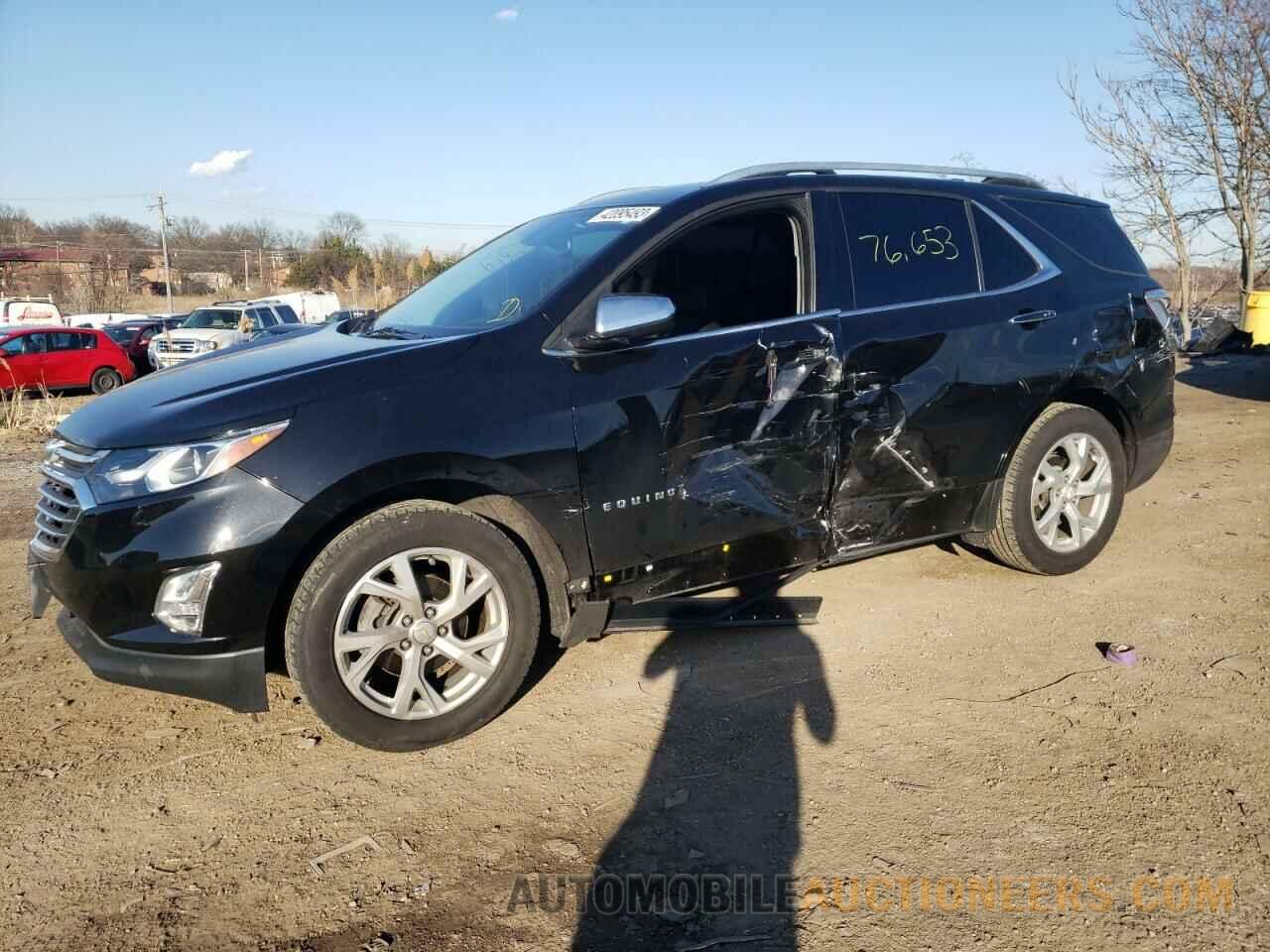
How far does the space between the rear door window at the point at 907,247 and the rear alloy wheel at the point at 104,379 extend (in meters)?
21.3

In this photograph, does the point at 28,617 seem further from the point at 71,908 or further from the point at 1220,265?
the point at 1220,265

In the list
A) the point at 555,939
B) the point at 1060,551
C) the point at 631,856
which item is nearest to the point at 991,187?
the point at 1060,551

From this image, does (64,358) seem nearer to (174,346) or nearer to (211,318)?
(174,346)

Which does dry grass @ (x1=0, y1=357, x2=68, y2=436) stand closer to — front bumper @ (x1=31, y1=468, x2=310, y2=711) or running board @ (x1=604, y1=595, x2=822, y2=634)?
front bumper @ (x1=31, y1=468, x2=310, y2=711)

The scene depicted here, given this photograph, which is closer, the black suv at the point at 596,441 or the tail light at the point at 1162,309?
the black suv at the point at 596,441

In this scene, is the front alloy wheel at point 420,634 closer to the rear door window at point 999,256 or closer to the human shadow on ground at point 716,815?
the human shadow on ground at point 716,815

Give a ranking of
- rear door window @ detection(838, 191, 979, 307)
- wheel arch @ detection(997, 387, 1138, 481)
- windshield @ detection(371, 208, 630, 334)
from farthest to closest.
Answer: wheel arch @ detection(997, 387, 1138, 481), rear door window @ detection(838, 191, 979, 307), windshield @ detection(371, 208, 630, 334)

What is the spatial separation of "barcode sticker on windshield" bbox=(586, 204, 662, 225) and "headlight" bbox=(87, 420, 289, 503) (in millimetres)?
1708

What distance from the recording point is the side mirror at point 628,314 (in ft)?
10.1

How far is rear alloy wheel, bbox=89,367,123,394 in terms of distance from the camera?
20.5m

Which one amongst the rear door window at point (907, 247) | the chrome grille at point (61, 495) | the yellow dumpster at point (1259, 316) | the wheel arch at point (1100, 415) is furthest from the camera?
the yellow dumpster at point (1259, 316)

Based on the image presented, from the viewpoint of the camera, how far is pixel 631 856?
241 centimetres

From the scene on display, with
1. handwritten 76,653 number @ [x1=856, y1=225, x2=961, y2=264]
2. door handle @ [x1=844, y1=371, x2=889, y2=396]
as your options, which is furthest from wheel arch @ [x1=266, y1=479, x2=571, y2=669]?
handwritten 76,653 number @ [x1=856, y1=225, x2=961, y2=264]

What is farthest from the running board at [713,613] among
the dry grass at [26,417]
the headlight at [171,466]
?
the dry grass at [26,417]
